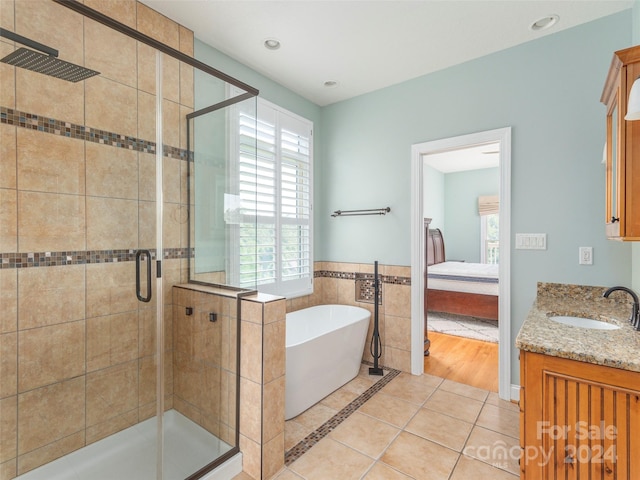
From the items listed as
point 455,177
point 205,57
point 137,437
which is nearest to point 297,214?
point 205,57

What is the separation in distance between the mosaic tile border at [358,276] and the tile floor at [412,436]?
94 cm

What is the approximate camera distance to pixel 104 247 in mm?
1751

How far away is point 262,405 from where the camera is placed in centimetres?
174

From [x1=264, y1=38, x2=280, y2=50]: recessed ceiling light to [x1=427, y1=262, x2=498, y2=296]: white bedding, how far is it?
3.80 meters

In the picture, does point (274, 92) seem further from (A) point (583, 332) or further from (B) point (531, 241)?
(A) point (583, 332)

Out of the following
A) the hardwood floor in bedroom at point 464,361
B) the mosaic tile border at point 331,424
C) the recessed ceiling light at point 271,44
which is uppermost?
the recessed ceiling light at point 271,44

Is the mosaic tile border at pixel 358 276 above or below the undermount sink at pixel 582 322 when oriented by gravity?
above

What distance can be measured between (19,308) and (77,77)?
3.88 feet

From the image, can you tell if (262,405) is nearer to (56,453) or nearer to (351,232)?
(56,453)

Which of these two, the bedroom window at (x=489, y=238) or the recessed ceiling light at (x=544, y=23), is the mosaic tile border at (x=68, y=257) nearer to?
the recessed ceiling light at (x=544, y=23)

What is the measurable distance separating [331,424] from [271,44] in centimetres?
289

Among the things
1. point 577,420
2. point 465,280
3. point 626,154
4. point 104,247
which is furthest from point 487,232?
point 104,247

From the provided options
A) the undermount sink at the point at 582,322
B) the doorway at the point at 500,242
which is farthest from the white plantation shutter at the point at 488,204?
the undermount sink at the point at 582,322

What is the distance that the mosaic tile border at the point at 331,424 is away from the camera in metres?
1.97
